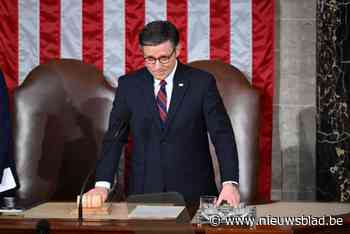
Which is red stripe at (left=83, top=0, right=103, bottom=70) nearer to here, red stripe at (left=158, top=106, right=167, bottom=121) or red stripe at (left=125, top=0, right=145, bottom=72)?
red stripe at (left=125, top=0, right=145, bottom=72)

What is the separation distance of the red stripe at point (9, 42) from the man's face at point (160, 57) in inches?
67.7

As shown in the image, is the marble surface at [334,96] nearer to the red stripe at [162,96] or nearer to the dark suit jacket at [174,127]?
the dark suit jacket at [174,127]

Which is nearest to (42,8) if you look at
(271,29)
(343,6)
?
(271,29)

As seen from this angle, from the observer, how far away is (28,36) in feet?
15.6

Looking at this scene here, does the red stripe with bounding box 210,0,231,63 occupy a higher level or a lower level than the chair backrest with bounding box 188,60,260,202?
higher

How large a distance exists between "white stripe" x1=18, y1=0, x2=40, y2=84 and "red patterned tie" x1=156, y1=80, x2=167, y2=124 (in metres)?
1.55

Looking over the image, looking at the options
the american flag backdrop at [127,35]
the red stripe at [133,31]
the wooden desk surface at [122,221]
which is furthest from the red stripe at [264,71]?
the wooden desk surface at [122,221]

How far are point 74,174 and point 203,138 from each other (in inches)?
52.8

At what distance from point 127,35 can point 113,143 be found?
1.56 m

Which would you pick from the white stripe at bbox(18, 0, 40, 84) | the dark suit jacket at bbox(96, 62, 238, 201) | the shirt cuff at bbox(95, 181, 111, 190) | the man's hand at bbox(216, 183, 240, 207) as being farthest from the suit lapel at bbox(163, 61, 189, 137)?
the white stripe at bbox(18, 0, 40, 84)

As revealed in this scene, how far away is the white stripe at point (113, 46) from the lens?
4734 mm

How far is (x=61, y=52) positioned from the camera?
4742mm

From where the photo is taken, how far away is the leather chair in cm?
452

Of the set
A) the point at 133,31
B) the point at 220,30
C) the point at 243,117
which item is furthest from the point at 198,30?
the point at 243,117
